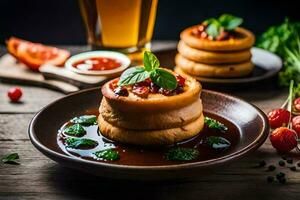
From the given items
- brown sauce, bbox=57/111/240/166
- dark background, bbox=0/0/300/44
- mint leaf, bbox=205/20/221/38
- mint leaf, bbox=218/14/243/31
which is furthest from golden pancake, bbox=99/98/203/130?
dark background, bbox=0/0/300/44


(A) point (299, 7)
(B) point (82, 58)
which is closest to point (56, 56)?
(B) point (82, 58)

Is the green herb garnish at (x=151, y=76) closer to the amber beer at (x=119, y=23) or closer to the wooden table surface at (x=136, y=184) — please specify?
the wooden table surface at (x=136, y=184)

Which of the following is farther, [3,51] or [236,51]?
[3,51]

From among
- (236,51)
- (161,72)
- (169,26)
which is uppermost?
(161,72)

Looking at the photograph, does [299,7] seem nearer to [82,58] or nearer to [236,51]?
[236,51]

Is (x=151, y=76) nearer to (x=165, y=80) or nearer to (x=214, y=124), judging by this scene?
(x=165, y=80)

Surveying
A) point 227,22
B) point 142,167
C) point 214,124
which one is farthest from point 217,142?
point 227,22

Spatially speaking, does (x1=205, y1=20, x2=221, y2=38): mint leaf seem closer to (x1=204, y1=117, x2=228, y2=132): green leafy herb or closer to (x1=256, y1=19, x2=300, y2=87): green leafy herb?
(x1=256, y1=19, x2=300, y2=87): green leafy herb
